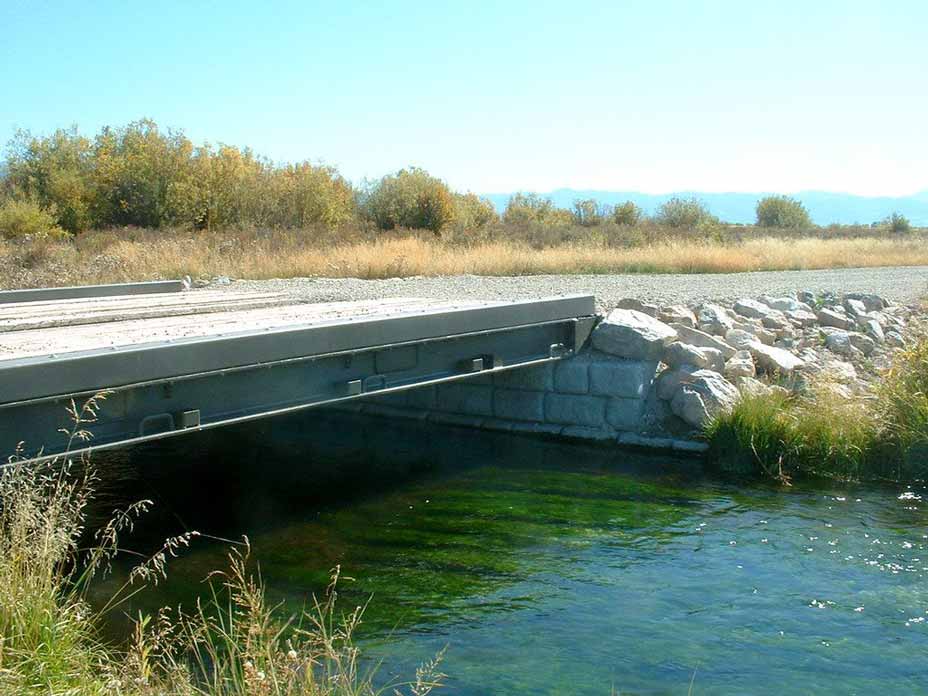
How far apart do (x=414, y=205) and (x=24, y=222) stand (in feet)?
43.9

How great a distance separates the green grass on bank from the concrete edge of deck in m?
8.01

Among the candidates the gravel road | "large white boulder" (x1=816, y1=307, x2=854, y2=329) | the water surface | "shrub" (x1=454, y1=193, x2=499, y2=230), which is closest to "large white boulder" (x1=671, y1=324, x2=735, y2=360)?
the gravel road

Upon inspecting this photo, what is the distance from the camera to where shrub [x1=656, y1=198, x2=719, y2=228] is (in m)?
46.1

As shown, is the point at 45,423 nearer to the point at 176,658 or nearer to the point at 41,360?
the point at 41,360

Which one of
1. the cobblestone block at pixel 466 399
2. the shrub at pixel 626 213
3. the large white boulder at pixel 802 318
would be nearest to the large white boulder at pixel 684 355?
the cobblestone block at pixel 466 399

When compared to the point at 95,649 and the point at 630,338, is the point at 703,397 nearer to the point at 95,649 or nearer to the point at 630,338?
the point at 630,338

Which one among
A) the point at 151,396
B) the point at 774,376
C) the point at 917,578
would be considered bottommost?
the point at 917,578

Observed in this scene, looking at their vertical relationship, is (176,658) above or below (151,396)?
below

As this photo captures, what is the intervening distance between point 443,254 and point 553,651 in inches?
713

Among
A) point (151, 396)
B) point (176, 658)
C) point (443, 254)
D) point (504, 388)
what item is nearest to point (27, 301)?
point (504, 388)

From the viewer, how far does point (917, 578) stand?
7.00 metres

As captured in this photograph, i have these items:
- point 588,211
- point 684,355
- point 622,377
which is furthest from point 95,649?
point 588,211

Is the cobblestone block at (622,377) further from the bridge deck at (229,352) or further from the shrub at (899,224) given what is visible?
the shrub at (899,224)

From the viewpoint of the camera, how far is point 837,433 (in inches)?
395
